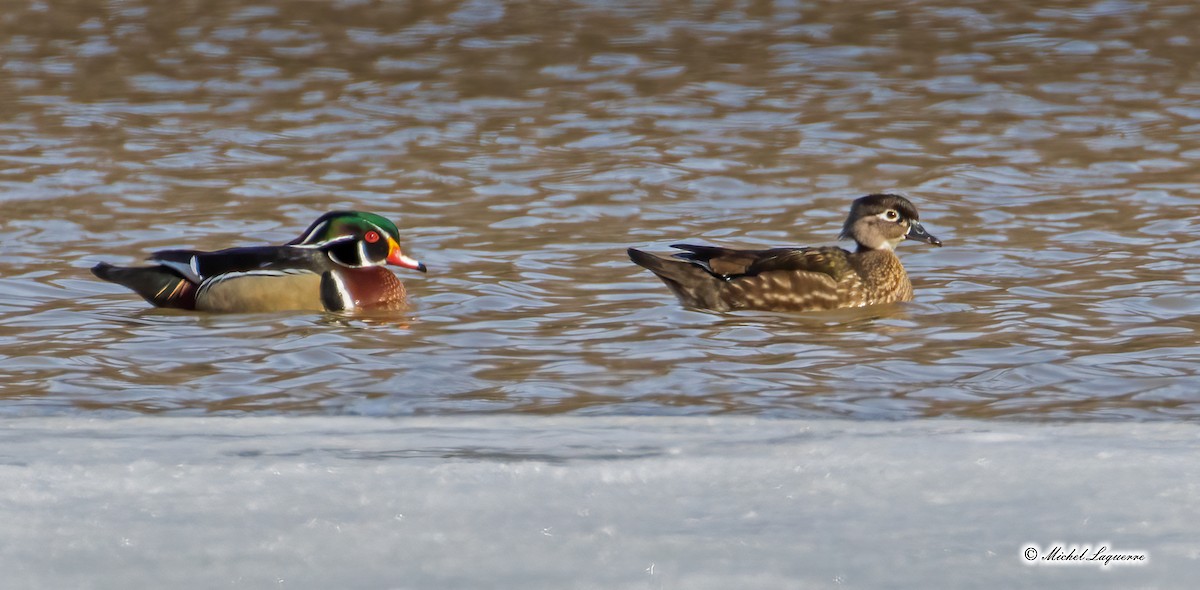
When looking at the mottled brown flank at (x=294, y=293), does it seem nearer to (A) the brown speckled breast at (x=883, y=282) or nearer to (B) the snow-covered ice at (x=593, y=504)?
(A) the brown speckled breast at (x=883, y=282)

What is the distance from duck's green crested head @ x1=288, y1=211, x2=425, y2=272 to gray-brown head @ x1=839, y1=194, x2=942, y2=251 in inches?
99.5

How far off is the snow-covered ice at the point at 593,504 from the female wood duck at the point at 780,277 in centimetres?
292

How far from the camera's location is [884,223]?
404 inches

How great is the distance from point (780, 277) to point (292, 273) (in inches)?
103

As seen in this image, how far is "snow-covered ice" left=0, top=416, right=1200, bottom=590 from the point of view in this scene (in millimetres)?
5160

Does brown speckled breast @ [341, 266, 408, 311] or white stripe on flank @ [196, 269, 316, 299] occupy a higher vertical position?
white stripe on flank @ [196, 269, 316, 299]

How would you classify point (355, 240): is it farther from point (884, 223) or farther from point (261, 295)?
point (884, 223)

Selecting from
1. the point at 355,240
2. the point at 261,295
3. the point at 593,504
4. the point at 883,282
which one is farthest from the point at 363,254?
the point at 593,504

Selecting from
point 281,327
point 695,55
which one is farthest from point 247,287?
point 695,55

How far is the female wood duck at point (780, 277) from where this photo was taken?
963cm

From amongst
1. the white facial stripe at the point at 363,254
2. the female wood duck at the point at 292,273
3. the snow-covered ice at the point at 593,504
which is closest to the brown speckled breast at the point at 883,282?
the female wood duck at the point at 292,273

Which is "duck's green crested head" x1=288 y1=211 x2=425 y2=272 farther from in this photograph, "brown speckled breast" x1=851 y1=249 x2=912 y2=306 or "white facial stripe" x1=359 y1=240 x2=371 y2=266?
"brown speckled breast" x1=851 y1=249 x2=912 y2=306

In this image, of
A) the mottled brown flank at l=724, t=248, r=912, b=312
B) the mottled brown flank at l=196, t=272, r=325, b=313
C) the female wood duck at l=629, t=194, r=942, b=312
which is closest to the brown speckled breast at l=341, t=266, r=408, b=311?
the mottled brown flank at l=196, t=272, r=325, b=313

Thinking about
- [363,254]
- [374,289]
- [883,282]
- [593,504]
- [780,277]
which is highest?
[593,504]
